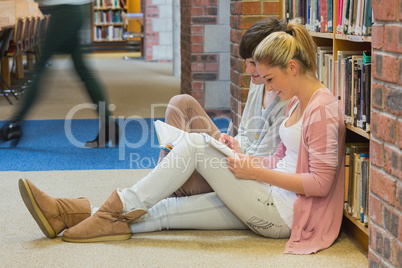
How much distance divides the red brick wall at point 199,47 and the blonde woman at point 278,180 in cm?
305

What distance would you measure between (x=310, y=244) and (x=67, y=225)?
93cm

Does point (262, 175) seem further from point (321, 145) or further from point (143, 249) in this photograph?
point (143, 249)

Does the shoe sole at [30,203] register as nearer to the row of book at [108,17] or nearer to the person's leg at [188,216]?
the person's leg at [188,216]

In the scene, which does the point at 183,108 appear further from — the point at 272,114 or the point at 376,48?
the point at 376,48

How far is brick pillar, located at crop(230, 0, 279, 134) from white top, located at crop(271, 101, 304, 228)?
3.63ft

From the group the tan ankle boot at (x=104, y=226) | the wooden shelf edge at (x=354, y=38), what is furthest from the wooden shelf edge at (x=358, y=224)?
the tan ankle boot at (x=104, y=226)

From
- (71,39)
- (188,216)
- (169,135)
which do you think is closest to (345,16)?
(169,135)

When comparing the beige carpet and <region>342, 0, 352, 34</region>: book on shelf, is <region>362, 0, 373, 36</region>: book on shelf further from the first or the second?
the beige carpet

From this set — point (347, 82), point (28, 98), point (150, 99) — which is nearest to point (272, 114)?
point (347, 82)

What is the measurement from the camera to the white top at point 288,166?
2.20 meters

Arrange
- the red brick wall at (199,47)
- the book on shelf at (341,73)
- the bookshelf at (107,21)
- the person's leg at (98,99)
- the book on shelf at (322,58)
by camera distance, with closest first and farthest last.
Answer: the book on shelf at (341,73) < the book on shelf at (322,58) < the person's leg at (98,99) < the red brick wall at (199,47) < the bookshelf at (107,21)

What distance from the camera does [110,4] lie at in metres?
13.9

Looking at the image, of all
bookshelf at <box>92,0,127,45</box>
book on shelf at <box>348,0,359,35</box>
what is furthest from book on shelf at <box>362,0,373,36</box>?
bookshelf at <box>92,0,127,45</box>

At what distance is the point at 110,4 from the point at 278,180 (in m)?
12.4
